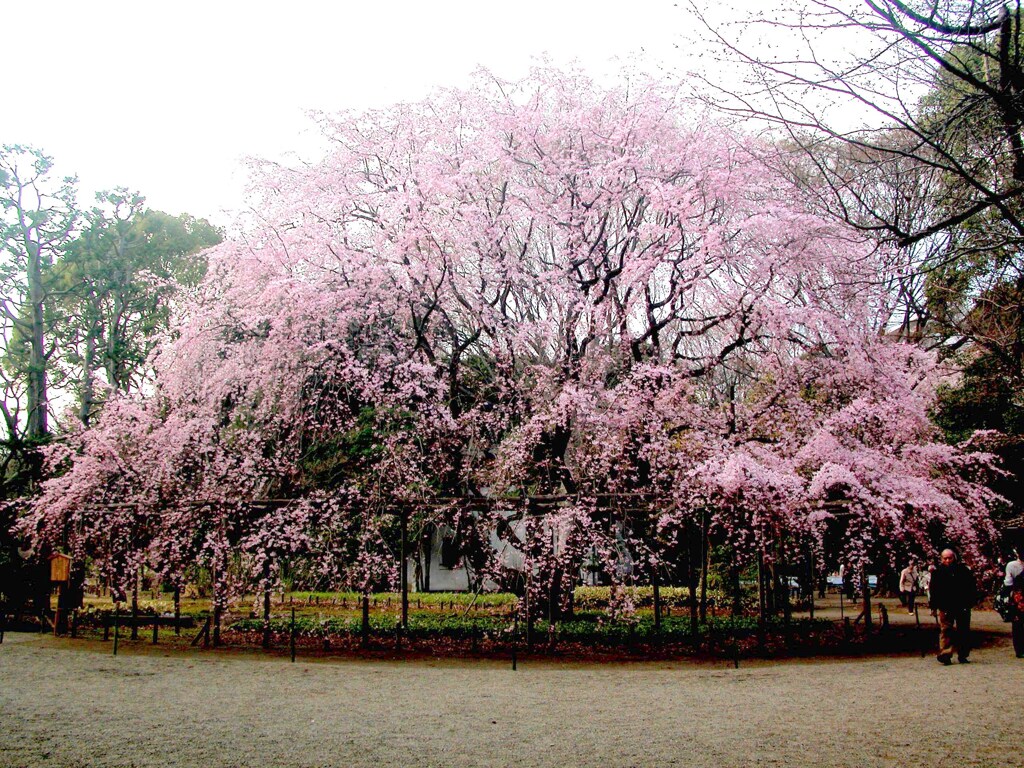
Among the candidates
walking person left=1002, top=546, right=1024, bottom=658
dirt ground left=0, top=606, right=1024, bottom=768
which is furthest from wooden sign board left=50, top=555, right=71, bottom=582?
walking person left=1002, top=546, right=1024, bottom=658

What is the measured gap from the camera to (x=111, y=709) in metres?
7.64

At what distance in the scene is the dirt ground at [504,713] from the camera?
19.1ft

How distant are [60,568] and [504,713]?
10.4 metres

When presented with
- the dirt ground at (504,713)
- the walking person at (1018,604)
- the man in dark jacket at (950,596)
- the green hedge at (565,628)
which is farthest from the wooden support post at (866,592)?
the man in dark jacket at (950,596)

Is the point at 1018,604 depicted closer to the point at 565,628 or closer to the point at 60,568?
the point at 565,628

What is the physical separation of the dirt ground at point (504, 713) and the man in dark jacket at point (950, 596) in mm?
417

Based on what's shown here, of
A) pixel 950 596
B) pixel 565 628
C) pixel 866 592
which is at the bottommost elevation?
pixel 565 628

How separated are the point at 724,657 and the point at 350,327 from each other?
8337 mm

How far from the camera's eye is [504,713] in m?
7.57

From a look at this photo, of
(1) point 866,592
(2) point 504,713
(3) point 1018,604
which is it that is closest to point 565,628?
(1) point 866,592

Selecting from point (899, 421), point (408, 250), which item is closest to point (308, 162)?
point (408, 250)

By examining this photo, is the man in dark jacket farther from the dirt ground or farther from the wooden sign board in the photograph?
the wooden sign board

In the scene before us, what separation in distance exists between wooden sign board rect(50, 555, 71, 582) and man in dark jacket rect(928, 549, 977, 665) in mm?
13737

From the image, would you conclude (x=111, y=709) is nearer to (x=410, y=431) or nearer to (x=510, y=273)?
(x=410, y=431)
